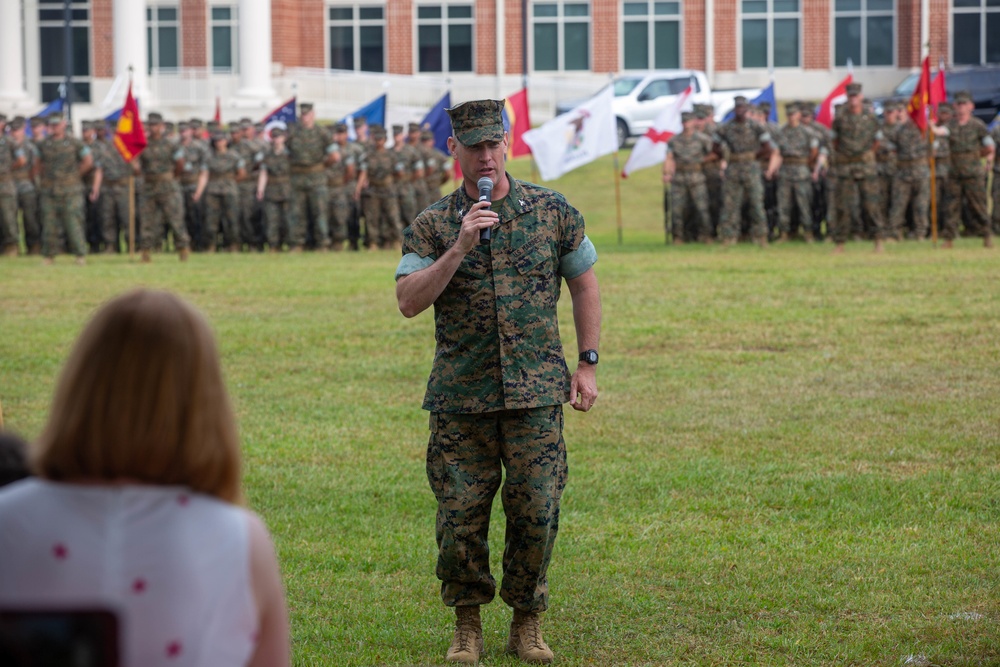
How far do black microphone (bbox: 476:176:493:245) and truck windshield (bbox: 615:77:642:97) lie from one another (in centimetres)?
3805

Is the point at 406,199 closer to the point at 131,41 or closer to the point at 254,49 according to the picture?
the point at 254,49

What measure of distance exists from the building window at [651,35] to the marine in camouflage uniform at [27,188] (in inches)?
1070

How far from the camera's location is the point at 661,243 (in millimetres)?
27516

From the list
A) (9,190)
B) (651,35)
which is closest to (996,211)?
(9,190)

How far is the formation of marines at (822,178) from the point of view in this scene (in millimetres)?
24000

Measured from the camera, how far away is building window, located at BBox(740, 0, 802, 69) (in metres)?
49.8

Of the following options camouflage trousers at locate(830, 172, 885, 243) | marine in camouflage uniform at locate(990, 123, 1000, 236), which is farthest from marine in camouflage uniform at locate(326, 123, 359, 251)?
marine in camouflage uniform at locate(990, 123, 1000, 236)

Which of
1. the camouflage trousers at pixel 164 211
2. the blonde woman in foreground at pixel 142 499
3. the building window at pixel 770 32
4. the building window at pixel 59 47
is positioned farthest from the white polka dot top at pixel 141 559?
the building window at pixel 59 47

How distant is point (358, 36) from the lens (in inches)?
2018

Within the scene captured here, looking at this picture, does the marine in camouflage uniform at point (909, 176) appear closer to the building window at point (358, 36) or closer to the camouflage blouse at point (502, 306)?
the camouflage blouse at point (502, 306)

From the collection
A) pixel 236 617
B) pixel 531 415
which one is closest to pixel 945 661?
pixel 531 415

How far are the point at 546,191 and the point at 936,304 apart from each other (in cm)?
1139

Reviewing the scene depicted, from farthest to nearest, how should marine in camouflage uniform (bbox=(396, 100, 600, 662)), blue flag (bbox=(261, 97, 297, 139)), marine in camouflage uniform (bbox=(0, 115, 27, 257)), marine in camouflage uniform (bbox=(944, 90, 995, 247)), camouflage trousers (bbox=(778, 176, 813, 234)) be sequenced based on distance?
blue flag (bbox=(261, 97, 297, 139)) < camouflage trousers (bbox=(778, 176, 813, 234)) < marine in camouflage uniform (bbox=(0, 115, 27, 257)) < marine in camouflage uniform (bbox=(944, 90, 995, 247)) < marine in camouflage uniform (bbox=(396, 100, 600, 662))

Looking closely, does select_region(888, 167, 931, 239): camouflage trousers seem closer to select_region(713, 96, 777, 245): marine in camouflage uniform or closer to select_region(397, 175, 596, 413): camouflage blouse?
select_region(713, 96, 777, 245): marine in camouflage uniform
